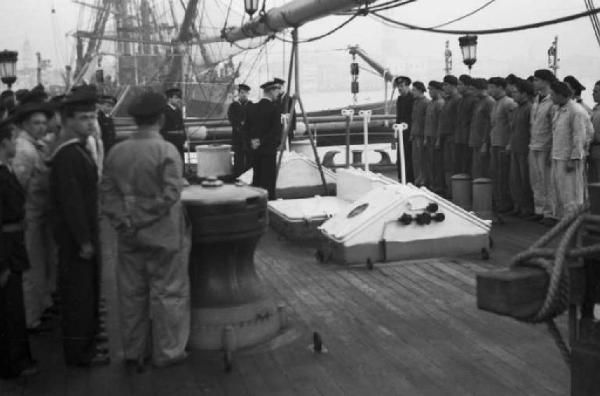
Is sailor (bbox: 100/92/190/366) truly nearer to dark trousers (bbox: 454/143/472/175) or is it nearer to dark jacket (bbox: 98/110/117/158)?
dark jacket (bbox: 98/110/117/158)

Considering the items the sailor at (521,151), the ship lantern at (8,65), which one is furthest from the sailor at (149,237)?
the ship lantern at (8,65)

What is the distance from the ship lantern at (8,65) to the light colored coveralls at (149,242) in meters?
11.6

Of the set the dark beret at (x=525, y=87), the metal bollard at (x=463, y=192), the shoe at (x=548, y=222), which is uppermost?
the dark beret at (x=525, y=87)

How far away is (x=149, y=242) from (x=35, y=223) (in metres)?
1.29

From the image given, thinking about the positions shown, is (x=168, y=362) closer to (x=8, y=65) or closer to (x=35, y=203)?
(x=35, y=203)

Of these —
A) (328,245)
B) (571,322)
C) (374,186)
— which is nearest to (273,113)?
(374,186)

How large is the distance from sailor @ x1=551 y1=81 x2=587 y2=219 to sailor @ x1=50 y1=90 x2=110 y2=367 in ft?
17.7

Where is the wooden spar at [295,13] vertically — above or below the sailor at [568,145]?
above

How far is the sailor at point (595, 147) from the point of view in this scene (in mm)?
8406

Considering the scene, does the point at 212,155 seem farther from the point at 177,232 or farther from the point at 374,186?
the point at 177,232

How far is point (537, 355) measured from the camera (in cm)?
445

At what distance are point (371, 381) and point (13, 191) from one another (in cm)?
220

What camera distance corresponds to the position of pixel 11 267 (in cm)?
420

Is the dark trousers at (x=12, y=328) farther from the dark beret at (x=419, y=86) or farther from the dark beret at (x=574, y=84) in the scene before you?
the dark beret at (x=419, y=86)
